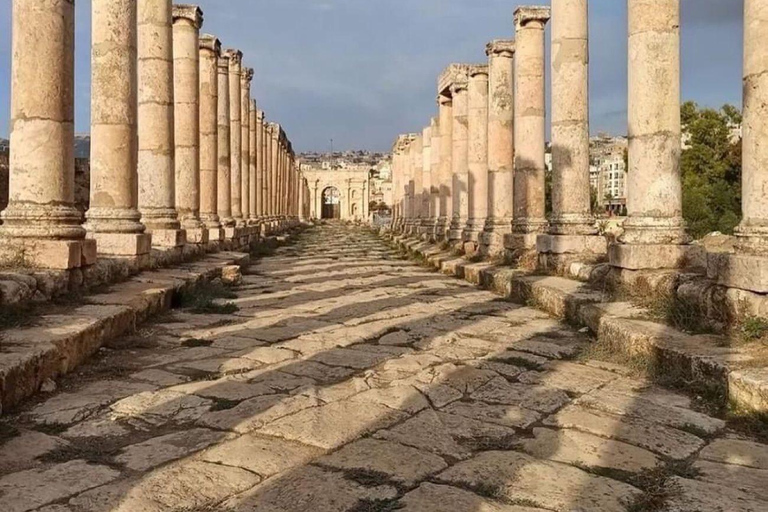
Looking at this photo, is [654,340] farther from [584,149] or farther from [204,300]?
[584,149]

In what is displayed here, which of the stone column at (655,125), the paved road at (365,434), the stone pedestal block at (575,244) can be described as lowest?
the paved road at (365,434)

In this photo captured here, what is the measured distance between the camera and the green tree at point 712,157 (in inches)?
1524

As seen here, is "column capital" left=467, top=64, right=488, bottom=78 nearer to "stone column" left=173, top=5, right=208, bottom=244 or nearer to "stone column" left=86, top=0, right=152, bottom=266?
"stone column" left=173, top=5, right=208, bottom=244

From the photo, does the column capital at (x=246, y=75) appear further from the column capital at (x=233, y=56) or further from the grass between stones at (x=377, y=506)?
the grass between stones at (x=377, y=506)

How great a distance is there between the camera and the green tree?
127 ft

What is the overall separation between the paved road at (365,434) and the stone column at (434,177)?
19.1 metres

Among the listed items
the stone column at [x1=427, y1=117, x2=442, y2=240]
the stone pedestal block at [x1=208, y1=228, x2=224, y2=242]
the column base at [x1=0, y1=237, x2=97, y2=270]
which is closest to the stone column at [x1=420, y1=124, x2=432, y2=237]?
the stone column at [x1=427, y1=117, x2=442, y2=240]

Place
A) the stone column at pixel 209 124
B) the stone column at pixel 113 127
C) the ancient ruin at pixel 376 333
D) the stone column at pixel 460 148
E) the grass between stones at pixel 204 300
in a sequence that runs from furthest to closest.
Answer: the stone column at pixel 460 148, the stone column at pixel 209 124, the stone column at pixel 113 127, the grass between stones at pixel 204 300, the ancient ruin at pixel 376 333

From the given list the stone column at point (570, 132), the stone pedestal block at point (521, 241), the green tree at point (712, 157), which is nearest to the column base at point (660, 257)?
the stone column at point (570, 132)

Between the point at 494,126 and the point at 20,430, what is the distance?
1384 cm

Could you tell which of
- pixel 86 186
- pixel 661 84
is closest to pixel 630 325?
pixel 661 84

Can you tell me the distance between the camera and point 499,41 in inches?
634

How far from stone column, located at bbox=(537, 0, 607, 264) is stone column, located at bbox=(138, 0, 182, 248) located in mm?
6065

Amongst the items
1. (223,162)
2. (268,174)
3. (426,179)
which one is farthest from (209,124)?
(268,174)
